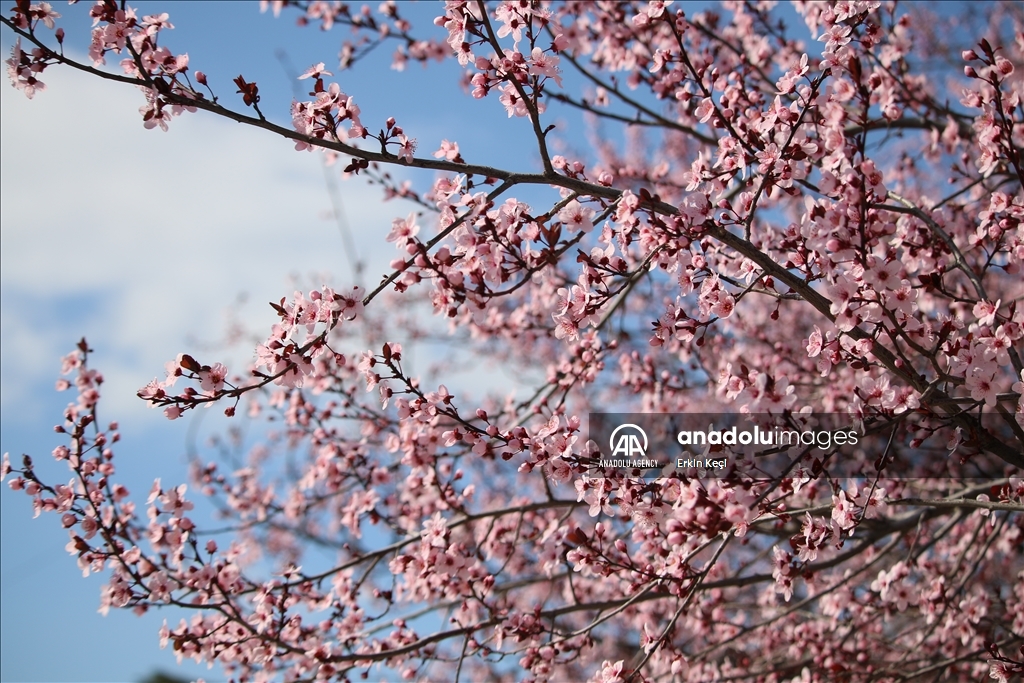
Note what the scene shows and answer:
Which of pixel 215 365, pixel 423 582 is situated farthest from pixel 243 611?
pixel 215 365

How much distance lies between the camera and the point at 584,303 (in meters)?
2.66

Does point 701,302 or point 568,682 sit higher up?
point 701,302

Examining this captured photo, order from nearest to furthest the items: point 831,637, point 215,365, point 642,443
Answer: point 215,365, point 642,443, point 831,637

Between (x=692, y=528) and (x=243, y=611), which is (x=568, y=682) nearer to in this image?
(x=243, y=611)

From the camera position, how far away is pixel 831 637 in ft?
14.6

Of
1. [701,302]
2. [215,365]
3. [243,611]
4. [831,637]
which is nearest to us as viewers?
[215,365]

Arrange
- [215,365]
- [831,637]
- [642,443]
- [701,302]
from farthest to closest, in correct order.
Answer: [831,637] → [642,443] → [701,302] → [215,365]

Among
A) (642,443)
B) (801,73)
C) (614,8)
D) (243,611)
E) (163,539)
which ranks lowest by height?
(243,611)

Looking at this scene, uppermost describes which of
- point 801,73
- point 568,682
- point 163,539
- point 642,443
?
point 801,73

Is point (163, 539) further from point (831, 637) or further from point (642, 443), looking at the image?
point (831, 637)

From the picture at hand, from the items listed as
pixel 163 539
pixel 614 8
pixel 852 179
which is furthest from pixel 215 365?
pixel 614 8

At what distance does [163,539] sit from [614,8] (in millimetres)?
4174

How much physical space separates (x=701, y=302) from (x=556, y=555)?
1.59 m

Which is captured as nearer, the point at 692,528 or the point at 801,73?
the point at 692,528
